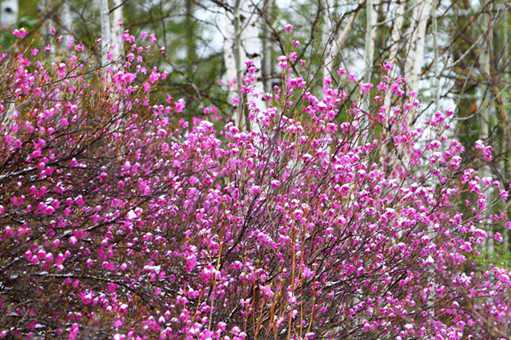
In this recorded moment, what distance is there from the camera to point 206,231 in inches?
184

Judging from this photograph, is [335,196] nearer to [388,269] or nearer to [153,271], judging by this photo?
[388,269]

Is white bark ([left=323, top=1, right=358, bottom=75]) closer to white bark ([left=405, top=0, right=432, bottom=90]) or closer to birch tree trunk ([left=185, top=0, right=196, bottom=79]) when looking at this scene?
white bark ([left=405, top=0, right=432, bottom=90])

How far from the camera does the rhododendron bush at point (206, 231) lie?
409 cm

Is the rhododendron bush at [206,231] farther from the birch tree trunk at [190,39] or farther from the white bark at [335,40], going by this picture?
the birch tree trunk at [190,39]

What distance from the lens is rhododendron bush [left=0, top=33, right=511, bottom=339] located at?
409 cm

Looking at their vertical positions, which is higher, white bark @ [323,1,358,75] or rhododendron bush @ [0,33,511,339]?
white bark @ [323,1,358,75]

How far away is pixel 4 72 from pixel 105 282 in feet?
4.97

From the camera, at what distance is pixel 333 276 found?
16.1 ft

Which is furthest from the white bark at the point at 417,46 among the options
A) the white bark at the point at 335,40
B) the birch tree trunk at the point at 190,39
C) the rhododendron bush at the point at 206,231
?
the birch tree trunk at the point at 190,39

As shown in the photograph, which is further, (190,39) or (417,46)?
(190,39)

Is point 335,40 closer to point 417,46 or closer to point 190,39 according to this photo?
point 417,46

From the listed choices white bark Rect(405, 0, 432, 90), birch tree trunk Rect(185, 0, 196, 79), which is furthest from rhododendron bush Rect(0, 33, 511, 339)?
birch tree trunk Rect(185, 0, 196, 79)

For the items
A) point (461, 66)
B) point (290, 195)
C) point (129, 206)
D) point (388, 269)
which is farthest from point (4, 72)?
point (461, 66)

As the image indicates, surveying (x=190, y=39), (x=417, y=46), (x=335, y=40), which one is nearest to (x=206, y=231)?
(x=335, y=40)
